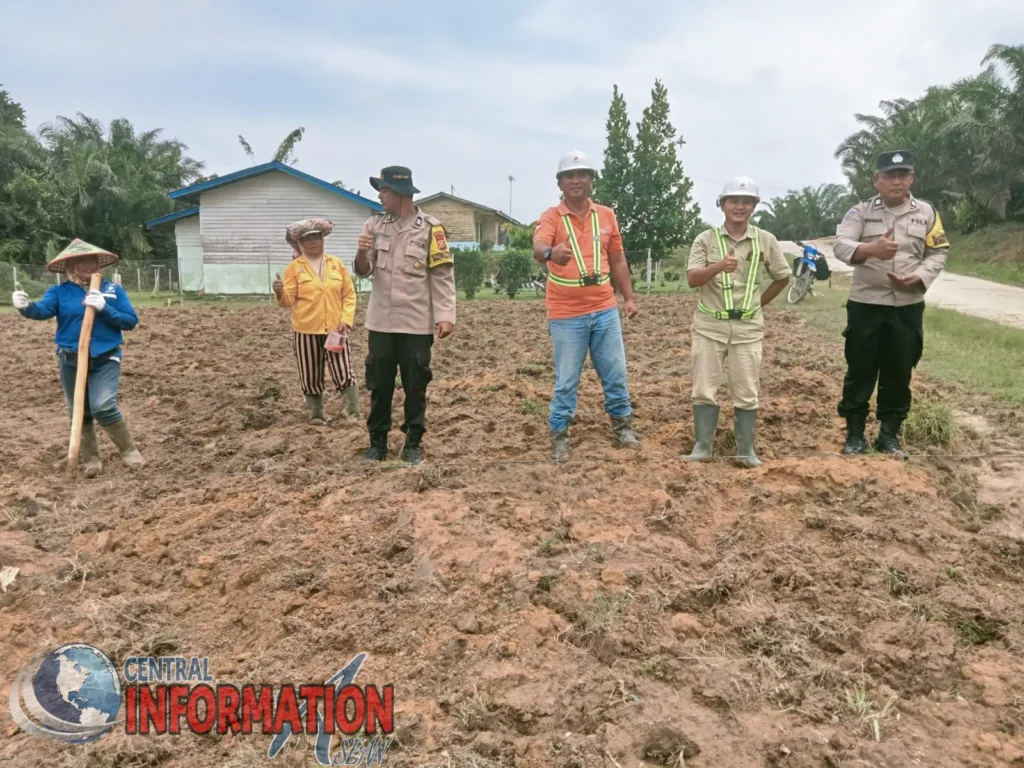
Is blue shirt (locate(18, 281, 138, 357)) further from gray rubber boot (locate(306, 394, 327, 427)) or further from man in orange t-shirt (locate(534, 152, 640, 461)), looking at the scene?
man in orange t-shirt (locate(534, 152, 640, 461))

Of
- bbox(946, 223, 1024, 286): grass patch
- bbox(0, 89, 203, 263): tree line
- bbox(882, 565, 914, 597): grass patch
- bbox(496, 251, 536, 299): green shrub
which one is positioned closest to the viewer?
bbox(882, 565, 914, 597): grass patch

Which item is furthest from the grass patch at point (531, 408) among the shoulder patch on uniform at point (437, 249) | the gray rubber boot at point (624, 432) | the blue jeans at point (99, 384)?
the blue jeans at point (99, 384)

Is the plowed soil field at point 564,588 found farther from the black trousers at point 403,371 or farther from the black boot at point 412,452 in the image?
the black trousers at point 403,371

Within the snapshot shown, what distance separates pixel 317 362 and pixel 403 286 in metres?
1.68

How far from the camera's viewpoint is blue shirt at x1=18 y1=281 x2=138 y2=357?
192 inches

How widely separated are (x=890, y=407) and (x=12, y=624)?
477 centimetres

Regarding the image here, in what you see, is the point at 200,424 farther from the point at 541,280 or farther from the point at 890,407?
the point at 541,280

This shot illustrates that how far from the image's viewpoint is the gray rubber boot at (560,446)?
4859mm

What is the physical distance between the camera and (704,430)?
4.69 m

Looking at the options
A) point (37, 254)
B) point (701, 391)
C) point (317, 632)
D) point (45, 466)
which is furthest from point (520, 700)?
point (37, 254)

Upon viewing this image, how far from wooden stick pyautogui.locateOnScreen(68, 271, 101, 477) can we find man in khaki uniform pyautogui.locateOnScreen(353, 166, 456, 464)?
1735mm

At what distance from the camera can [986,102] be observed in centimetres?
2969

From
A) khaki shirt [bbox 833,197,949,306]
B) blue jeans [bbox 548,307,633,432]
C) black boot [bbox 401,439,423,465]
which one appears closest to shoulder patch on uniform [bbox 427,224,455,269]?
blue jeans [bbox 548,307,633,432]

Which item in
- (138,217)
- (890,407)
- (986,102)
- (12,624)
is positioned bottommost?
(12,624)
